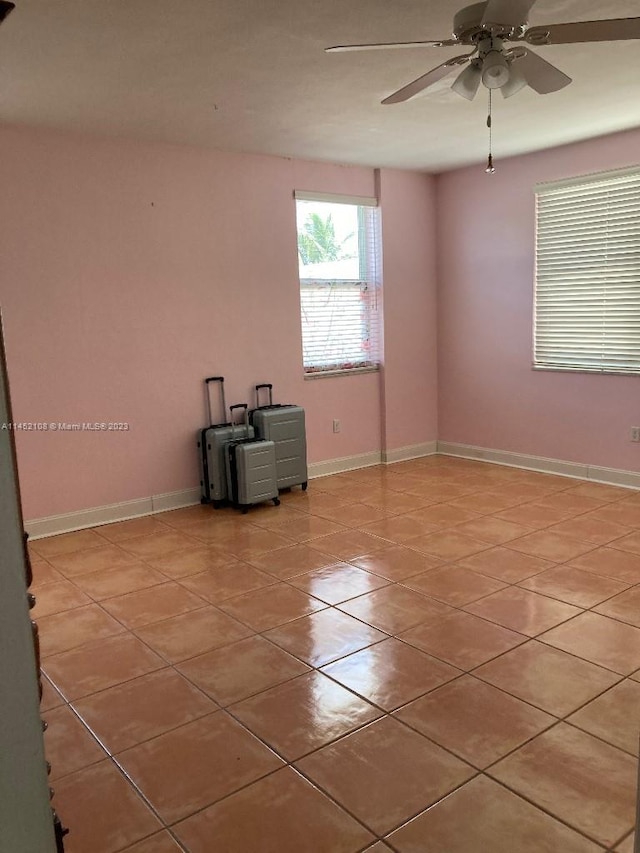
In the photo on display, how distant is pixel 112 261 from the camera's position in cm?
459

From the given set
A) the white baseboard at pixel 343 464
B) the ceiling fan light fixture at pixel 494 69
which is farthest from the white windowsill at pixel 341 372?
the ceiling fan light fixture at pixel 494 69

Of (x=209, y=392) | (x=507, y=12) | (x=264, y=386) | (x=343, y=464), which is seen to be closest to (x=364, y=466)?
(x=343, y=464)

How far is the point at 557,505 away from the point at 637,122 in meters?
2.65

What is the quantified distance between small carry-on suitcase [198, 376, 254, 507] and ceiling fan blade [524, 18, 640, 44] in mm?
3248

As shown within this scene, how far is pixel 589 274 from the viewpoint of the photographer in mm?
5238

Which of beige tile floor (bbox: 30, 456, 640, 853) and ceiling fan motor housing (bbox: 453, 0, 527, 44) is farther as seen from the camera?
ceiling fan motor housing (bbox: 453, 0, 527, 44)

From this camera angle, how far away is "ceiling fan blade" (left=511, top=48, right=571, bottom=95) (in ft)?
8.64

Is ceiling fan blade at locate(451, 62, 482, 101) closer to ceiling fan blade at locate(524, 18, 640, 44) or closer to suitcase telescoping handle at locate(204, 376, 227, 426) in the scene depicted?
ceiling fan blade at locate(524, 18, 640, 44)

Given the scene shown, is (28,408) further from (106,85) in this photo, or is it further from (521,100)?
A: (521,100)

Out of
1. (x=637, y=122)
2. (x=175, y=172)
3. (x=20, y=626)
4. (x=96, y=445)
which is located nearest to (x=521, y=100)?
(x=637, y=122)

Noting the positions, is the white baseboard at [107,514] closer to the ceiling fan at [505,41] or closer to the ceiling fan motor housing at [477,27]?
the ceiling fan at [505,41]

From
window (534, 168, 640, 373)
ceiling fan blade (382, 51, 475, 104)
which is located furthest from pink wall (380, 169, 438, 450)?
ceiling fan blade (382, 51, 475, 104)

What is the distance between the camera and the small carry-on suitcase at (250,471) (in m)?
4.82

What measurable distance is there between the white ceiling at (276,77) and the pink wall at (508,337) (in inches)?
14.8
